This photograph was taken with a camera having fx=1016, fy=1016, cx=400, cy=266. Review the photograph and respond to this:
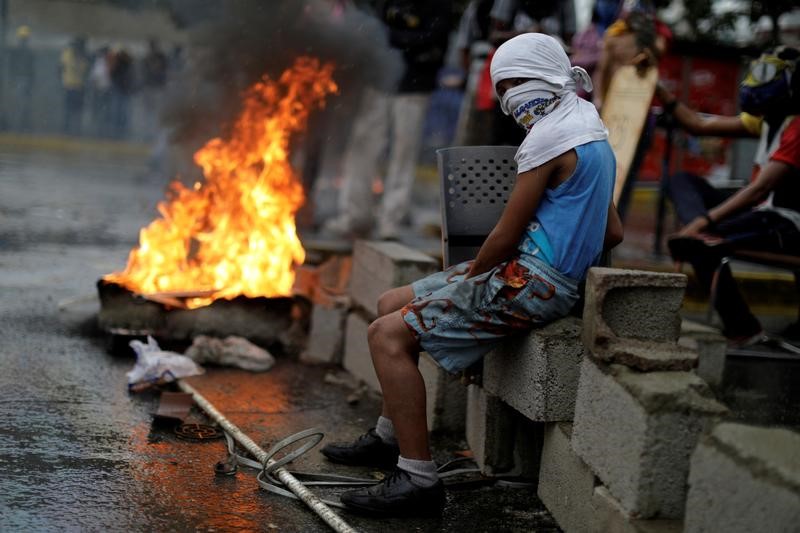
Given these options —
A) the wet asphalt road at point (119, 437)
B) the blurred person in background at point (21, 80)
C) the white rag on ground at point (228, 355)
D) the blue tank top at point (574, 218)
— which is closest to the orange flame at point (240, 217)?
the white rag on ground at point (228, 355)

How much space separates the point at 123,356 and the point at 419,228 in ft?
17.9

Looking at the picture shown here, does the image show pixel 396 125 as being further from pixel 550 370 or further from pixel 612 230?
pixel 550 370

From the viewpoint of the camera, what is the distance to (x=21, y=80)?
2431 centimetres

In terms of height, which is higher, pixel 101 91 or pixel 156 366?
pixel 101 91

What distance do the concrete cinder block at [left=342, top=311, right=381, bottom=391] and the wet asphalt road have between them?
0.50 ft

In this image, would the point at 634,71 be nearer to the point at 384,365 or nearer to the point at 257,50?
the point at 257,50

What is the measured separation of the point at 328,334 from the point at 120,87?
17039 mm

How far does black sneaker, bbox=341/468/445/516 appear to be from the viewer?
12.5 feet

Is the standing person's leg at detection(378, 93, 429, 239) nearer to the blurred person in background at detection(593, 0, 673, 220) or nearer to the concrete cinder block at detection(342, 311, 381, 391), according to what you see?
the blurred person in background at detection(593, 0, 673, 220)

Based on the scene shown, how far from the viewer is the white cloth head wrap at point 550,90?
3764 millimetres

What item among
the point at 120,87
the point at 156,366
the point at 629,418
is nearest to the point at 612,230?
the point at 629,418

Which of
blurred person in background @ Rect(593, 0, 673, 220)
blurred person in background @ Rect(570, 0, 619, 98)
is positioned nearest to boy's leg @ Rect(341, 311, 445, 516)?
blurred person in background @ Rect(593, 0, 673, 220)

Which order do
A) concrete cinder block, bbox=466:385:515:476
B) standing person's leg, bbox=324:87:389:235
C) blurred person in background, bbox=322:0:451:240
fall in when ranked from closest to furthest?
concrete cinder block, bbox=466:385:515:476 < blurred person in background, bbox=322:0:451:240 < standing person's leg, bbox=324:87:389:235

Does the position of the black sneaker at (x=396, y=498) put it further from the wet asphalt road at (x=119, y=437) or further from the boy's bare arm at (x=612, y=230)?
the boy's bare arm at (x=612, y=230)
